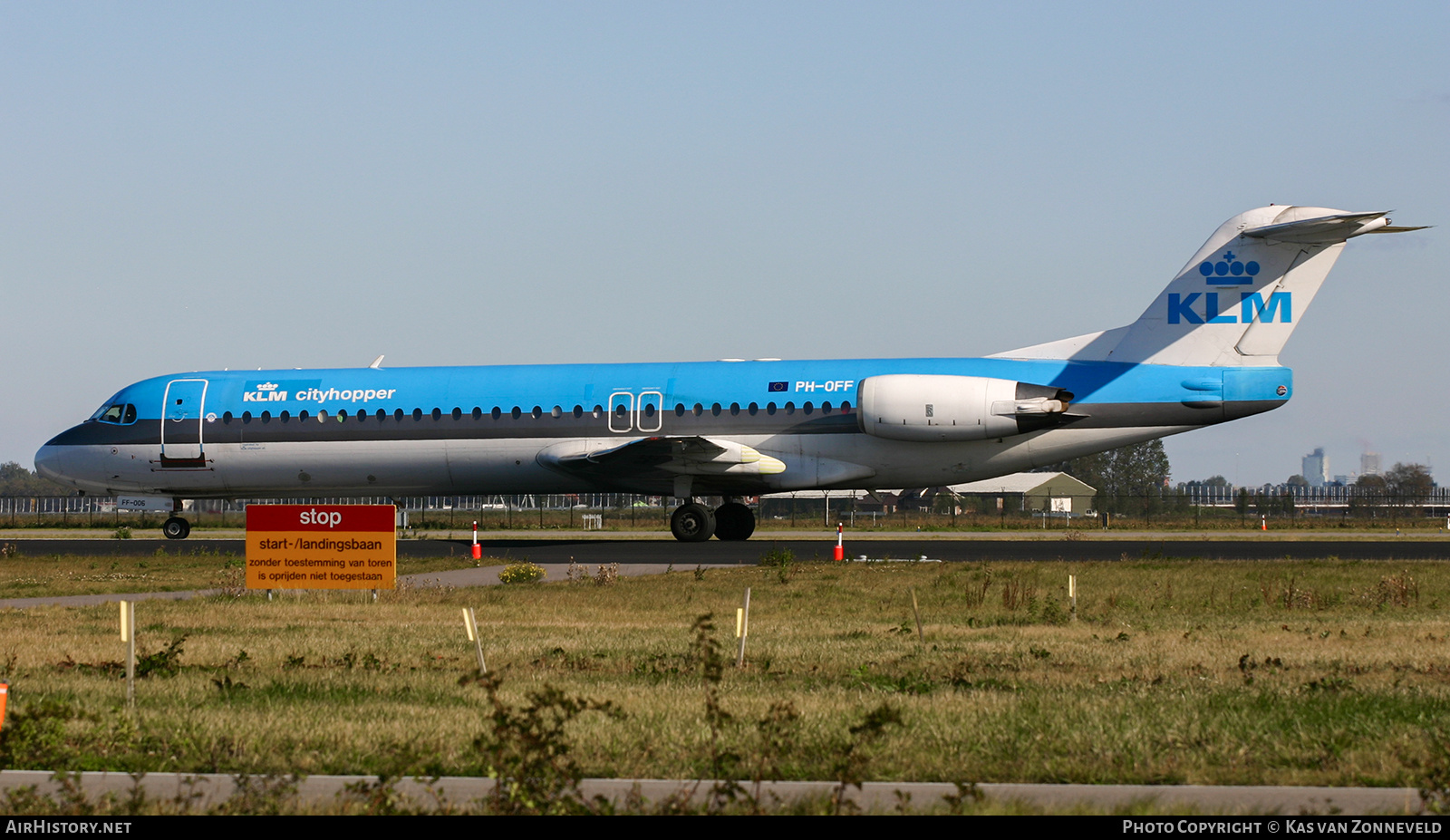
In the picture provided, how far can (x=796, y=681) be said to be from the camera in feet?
40.0

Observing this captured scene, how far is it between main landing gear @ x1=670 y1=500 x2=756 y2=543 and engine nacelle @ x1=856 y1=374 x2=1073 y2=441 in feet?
17.5

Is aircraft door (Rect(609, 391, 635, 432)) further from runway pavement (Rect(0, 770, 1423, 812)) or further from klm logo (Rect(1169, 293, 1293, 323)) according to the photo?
runway pavement (Rect(0, 770, 1423, 812))

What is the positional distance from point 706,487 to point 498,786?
2649cm

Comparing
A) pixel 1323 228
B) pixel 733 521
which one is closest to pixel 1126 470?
pixel 733 521

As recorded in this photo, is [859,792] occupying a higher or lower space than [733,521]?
lower

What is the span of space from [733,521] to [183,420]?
14.1m

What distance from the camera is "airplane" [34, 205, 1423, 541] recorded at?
30.7 metres

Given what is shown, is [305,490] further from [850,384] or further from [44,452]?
[850,384]

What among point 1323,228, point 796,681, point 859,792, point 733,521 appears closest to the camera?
point 859,792

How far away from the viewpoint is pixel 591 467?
3316cm

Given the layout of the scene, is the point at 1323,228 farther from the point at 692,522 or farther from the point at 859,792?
the point at 859,792

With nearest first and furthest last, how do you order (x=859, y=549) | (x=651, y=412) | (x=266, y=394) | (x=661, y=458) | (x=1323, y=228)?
(x=1323, y=228) → (x=661, y=458) → (x=651, y=412) → (x=859, y=549) → (x=266, y=394)

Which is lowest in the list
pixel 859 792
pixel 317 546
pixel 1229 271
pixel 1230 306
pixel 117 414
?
pixel 859 792

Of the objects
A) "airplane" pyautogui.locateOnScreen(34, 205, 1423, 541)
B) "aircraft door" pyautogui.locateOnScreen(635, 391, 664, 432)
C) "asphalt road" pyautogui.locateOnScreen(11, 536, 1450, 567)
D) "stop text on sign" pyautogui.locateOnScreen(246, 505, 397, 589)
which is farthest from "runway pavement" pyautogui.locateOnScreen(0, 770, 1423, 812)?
"aircraft door" pyautogui.locateOnScreen(635, 391, 664, 432)
